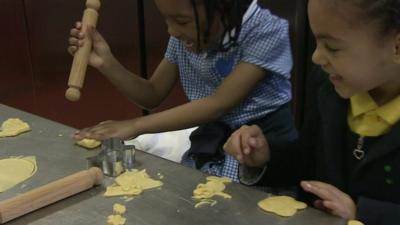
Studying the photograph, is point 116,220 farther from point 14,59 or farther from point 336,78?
point 14,59

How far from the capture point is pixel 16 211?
0.64 meters

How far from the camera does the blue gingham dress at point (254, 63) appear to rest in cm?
98

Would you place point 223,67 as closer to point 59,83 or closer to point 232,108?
point 232,108

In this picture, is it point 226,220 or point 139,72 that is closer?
point 226,220

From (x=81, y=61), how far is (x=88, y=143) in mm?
120

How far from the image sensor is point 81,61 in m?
0.84

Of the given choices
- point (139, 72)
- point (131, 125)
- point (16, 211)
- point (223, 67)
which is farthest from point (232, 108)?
point (139, 72)

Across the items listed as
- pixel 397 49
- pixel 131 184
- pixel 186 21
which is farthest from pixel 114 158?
pixel 397 49

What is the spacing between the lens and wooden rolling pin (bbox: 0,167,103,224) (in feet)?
2.10

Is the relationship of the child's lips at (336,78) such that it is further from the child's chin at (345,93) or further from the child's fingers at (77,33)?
the child's fingers at (77,33)

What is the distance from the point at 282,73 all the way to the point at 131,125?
277mm

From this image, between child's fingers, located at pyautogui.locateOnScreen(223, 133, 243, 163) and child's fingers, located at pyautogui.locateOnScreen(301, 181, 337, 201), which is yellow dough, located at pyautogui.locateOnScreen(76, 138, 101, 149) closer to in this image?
child's fingers, located at pyautogui.locateOnScreen(223, 133, 243, 163)

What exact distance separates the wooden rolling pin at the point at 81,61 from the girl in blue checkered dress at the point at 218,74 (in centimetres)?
1

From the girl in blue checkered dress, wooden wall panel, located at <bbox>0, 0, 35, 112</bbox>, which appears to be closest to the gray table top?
the girl in blue checkered dress
